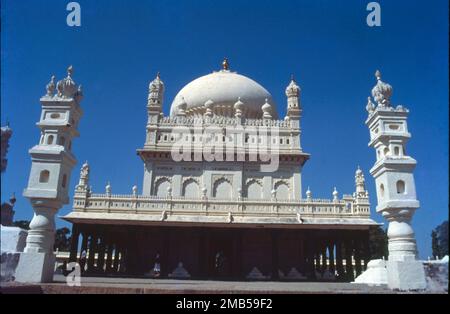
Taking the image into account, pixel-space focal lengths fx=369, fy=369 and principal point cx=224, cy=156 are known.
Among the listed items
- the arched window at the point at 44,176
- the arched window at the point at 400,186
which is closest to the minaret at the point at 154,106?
the arched window at the point at 44,176

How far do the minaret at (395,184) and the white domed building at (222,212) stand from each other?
749 centimetres

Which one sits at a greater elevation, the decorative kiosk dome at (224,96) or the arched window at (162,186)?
the decorative kiosk dome at (224,96)

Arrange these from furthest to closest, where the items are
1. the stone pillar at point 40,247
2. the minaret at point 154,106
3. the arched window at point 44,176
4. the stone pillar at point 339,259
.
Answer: the minaret at point 154,106, the stone pillar at point 339,259, the arched window at point 44,176, the stone pillar at point 40,247

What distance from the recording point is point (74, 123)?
1042cm

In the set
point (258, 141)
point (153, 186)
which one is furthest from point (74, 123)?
point (258, 141)

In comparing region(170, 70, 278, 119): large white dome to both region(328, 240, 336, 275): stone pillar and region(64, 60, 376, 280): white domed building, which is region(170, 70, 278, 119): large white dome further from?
region(328, 240, 336, 275): stone pillar

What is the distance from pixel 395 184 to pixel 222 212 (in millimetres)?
9748

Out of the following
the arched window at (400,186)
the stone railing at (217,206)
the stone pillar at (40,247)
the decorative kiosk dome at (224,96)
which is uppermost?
the decorative kiosk dome at (224,96)

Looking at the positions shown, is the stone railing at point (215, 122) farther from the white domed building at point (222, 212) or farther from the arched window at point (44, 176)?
the arched window at point (44, 176)

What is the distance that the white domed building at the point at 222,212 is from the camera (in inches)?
659

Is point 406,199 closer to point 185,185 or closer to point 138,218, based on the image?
point 138,218

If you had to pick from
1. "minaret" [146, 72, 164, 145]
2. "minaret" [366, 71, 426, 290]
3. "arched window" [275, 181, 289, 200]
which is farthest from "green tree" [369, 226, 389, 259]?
"minaret" [366, 71, 426, 290]

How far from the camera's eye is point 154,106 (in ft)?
77.7

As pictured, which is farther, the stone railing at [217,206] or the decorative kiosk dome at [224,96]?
the decorative kiosk dome at [224,96]
